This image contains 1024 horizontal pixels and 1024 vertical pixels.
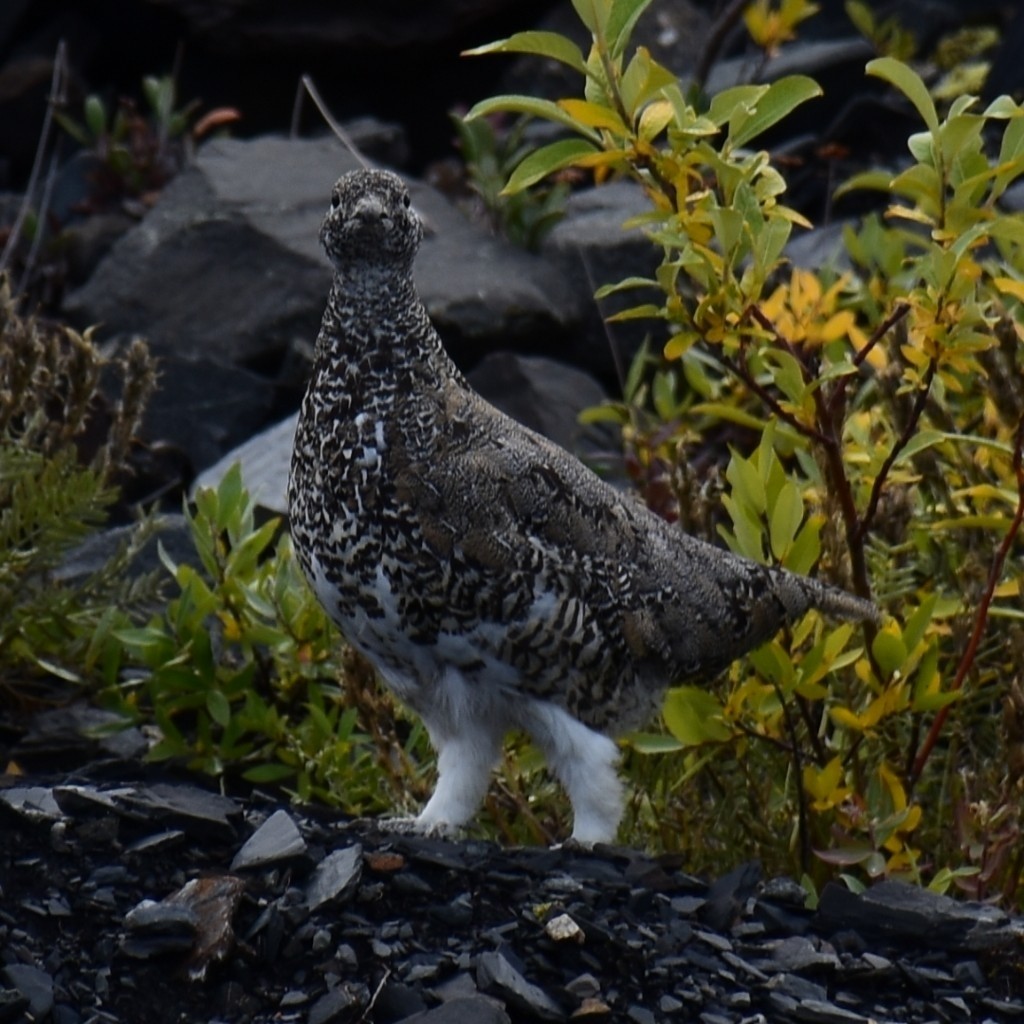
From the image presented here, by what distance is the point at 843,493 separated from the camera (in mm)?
3865

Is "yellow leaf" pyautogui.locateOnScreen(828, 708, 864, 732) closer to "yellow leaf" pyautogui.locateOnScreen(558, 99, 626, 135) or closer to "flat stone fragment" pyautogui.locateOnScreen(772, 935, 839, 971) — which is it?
"flat stone fragment" pyautogui.locateOnScreen(772, 935, 839, 971)

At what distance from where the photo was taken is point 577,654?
156 inches

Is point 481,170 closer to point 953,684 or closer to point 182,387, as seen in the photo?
point 182,387

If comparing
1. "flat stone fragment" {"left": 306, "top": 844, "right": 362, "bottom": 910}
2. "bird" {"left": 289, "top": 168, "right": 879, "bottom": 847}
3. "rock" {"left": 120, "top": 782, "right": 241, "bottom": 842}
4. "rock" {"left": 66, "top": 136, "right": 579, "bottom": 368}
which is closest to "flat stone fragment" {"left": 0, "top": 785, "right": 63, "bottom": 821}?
"rock" {"left": 120, "top": 782, "right": 241, "bottom": 842}

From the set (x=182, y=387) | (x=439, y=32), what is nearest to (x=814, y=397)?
(x=182, y=387)

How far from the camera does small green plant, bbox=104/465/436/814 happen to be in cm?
462

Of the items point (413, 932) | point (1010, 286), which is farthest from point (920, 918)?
point (1010, 286)

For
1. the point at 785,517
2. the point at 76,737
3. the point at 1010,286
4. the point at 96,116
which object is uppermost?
the point at 96,116

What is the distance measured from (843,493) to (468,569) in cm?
74

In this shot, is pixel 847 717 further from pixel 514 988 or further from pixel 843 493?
pixel 514 988

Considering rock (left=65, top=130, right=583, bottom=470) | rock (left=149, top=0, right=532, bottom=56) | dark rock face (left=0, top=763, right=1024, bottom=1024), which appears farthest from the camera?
rock (left=149, top=0, right=532, bottom=56)

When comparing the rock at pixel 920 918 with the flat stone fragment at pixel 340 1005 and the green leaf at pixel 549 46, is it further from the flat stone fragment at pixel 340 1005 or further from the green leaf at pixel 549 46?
the green leaf at pixel 549 46

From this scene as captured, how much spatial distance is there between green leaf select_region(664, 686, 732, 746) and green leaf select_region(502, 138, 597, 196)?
1.07m

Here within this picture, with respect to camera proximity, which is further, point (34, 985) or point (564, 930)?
point (564, 930)
